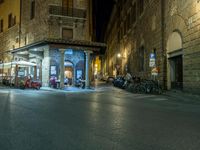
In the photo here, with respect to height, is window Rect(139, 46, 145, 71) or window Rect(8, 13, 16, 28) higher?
window Rect(8, 13, 16, 28)

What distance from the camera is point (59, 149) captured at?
490 cm

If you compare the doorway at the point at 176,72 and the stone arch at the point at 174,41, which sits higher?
the stone arch at the point at 174,41

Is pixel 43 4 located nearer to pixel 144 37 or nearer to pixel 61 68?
pixel 61 68

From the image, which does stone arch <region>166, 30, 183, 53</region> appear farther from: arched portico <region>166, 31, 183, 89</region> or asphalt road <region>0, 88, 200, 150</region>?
asphalt road <region>0, 88, 200, 150</region>

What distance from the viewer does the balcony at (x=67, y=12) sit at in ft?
99.0

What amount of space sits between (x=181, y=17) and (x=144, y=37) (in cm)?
1104

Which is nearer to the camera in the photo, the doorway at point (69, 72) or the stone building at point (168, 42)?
the stone building at point (168, 42)

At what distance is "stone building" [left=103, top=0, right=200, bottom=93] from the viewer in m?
18.5

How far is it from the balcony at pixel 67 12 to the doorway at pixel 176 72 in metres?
12.7

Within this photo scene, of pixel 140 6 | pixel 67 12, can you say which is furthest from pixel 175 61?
pixel 67 12

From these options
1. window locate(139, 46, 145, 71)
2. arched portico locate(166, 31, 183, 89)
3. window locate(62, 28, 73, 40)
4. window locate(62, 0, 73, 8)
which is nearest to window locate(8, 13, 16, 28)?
window locate(62, 0, 73, 8)

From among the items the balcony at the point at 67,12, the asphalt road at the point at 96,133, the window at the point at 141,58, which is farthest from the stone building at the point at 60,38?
the asphalt road at the point at 96,133

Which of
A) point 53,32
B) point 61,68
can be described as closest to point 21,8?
point 53,32

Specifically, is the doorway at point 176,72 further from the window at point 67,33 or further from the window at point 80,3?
the window at point 80,3
